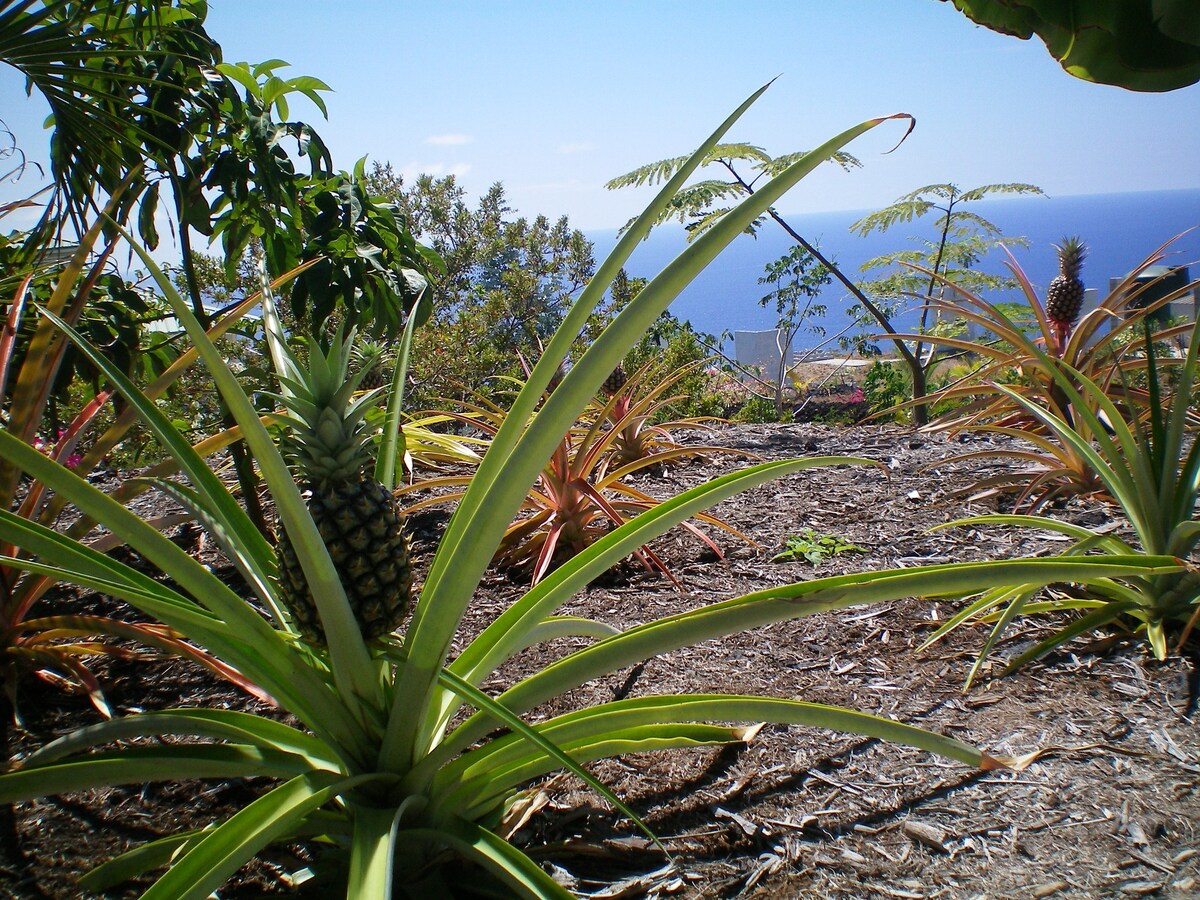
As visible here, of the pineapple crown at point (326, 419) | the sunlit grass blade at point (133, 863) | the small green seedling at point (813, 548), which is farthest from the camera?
the small green seedling at point (813, 548)

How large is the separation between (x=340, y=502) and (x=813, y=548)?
1713 mm

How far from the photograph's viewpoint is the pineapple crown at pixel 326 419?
1171 mm

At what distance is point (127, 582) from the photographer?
3.46 ft

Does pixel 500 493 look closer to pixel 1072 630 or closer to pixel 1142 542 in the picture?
pixel 1072 630

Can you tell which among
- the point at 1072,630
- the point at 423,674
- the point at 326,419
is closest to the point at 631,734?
the point at 423,674

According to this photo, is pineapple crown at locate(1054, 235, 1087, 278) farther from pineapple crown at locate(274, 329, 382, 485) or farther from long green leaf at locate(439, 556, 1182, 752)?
pineapple crown at locate(274, 329, 382, 485)

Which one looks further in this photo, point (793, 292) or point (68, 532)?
point (793, 292)

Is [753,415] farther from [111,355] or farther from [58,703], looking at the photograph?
[58,703]

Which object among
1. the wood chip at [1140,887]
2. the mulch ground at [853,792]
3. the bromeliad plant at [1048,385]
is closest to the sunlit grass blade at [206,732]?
the mulch ground at [853,792]

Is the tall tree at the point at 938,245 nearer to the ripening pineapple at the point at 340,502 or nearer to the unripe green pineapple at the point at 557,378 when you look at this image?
the unripe green pineapple at the point at 557,378

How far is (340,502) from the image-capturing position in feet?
3.91

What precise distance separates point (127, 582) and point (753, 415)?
5.68 meters

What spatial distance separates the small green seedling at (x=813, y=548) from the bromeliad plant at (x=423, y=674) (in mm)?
1192

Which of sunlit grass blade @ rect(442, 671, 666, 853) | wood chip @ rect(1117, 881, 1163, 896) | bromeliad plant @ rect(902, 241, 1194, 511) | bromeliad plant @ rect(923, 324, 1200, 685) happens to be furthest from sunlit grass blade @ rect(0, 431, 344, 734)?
bromeliad plant @ rect(902, 241, 1194, 511)
